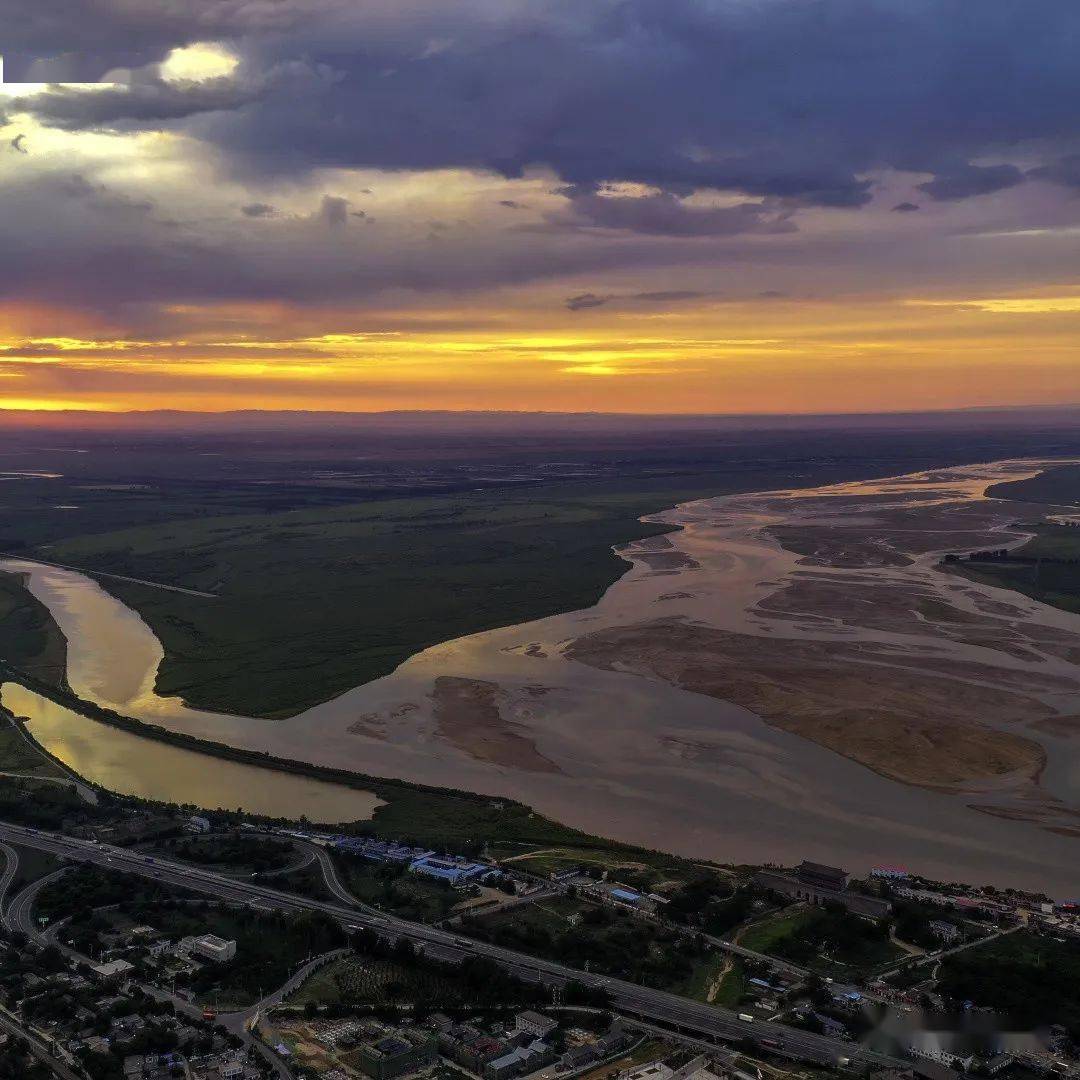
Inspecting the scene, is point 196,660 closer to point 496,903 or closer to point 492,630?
point 492,630

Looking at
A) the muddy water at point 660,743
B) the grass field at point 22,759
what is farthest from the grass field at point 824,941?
the grass field at point 22,759

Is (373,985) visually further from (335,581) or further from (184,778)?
(335,581)

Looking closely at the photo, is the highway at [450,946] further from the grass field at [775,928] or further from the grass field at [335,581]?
the grass field at [335,581]

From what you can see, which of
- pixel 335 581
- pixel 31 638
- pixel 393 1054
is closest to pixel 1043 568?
pixel 335 581

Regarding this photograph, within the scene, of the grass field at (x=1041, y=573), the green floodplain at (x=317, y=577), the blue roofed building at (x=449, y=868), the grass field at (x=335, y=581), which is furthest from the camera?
the grass field at (x=1041, y=573)

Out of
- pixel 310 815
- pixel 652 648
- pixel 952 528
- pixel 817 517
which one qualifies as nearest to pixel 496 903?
pixel 310 815
